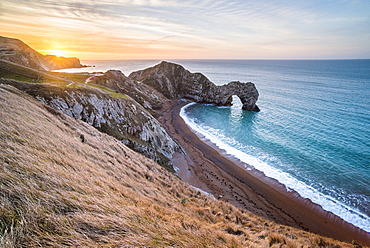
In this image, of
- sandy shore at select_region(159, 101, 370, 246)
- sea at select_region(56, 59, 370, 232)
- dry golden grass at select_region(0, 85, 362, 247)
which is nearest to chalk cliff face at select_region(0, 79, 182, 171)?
sandy shore at select_region(159, 101, 370, 246)

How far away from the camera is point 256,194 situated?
26047mm

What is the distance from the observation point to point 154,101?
222 ft

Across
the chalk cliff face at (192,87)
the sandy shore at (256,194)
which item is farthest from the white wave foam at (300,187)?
the chalk cliff face at (192,87)

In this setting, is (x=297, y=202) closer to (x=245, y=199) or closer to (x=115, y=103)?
(x=245, y=199)

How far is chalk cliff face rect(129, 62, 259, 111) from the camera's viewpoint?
77.2 metres

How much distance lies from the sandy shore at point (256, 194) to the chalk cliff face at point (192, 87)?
4727cm

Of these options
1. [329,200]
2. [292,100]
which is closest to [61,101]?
[329,200]

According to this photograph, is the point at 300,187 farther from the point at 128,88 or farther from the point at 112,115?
the point at 128,88

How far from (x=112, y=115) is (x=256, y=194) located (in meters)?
25.8

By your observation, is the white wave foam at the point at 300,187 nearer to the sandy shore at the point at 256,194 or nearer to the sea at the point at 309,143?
the sea at the point at 309,143

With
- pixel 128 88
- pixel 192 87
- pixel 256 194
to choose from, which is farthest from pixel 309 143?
pixel 192 87

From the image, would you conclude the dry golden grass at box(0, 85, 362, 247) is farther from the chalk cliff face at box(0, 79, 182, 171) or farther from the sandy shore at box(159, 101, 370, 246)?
the chalk cliff face at box(0, 79, 182, 171)

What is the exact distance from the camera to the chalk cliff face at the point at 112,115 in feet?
78.2

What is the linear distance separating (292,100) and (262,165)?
57061mm
